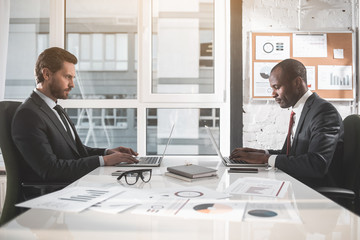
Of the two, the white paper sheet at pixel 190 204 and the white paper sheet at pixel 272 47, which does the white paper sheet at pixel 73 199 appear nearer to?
the white paper sheet at pixel 190 204

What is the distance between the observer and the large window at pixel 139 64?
2781 mm

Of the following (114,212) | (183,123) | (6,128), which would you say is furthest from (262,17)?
(114,212)

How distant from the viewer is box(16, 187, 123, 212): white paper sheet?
3.00 feet

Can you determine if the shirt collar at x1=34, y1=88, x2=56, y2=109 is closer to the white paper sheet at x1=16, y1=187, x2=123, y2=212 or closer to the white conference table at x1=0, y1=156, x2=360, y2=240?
the white paper sheet at x1=16, y1=187, x2=123, y2=212

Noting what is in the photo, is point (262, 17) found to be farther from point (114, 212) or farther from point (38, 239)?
point (38, 239)

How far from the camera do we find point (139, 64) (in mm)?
2791

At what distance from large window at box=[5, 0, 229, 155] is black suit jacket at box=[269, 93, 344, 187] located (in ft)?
3.09

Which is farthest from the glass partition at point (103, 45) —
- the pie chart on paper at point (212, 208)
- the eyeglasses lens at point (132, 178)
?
the pie chart on paper at point (212, 208)

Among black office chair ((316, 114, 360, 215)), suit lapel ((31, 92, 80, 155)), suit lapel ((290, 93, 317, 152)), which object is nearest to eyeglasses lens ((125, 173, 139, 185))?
suit lapel ((31, 92, 80, 155))

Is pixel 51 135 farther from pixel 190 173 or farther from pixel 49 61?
pixel 190 173

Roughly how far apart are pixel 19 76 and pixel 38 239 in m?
2.51

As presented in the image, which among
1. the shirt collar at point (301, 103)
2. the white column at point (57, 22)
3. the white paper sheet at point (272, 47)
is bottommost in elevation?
the shirt collar at point (301, 103)

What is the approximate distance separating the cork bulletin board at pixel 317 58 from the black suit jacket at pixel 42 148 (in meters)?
1.59

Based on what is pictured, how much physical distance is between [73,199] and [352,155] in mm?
1384
